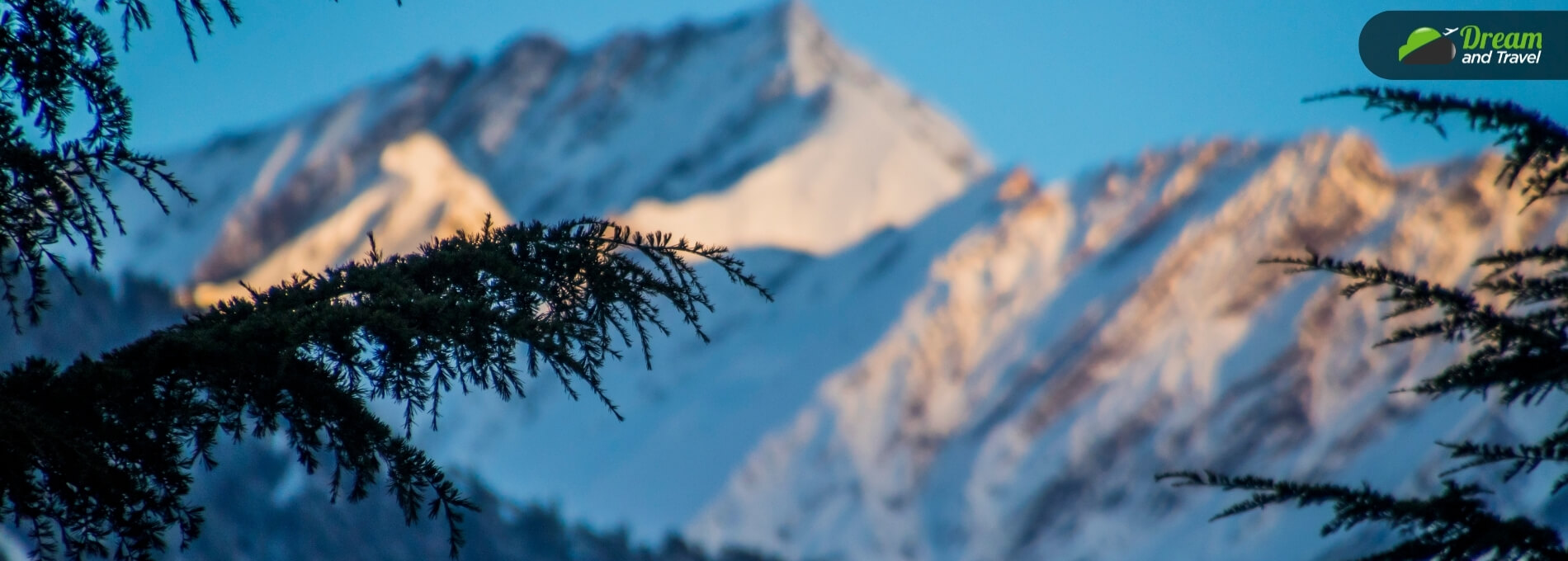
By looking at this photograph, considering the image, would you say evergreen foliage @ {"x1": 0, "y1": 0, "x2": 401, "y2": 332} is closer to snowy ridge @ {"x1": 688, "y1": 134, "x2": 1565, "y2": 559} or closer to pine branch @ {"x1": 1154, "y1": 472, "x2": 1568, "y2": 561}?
pine branch @ {"x1": 1154, "y1": 472, "x2": 1568, "y2": 561}

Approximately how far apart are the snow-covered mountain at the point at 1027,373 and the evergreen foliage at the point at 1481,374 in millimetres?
42941

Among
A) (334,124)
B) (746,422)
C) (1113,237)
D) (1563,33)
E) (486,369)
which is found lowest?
(486,369)

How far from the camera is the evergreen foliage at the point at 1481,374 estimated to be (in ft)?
18.6

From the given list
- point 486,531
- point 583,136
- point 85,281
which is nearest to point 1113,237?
point 486,531

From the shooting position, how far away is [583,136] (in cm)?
16925

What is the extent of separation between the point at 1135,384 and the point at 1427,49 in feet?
178

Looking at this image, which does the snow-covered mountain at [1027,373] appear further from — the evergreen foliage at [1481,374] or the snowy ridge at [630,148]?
the evergreen foliage at [1481,374]

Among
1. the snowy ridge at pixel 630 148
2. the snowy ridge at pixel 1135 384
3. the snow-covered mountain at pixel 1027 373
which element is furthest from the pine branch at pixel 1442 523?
the snowy ridge at pixel 630 148

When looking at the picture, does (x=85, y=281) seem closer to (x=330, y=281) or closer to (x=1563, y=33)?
(x=1563, y=33)

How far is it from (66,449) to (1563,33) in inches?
631
